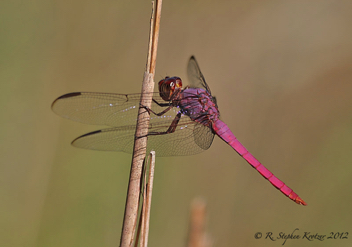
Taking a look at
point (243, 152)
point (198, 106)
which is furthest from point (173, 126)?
point (243, 152)

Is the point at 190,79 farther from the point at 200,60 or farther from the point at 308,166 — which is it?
the point at 308,166

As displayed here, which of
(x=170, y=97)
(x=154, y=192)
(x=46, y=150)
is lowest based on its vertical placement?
(x=154, y=192)

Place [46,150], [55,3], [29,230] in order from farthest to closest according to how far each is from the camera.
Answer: [55,3]
[46,150]
[29,230]

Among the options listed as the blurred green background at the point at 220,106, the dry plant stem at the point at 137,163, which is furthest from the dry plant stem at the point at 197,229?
the blurred green background at the point at 220,106

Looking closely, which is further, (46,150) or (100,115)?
(46,150)

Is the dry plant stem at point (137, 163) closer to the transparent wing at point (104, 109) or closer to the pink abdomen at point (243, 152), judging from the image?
the transparent wing at point (104, 109)

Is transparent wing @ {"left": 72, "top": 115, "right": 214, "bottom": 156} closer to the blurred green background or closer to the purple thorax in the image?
the purple thorax

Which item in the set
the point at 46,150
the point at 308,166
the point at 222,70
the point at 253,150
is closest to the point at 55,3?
the point at 46,150
